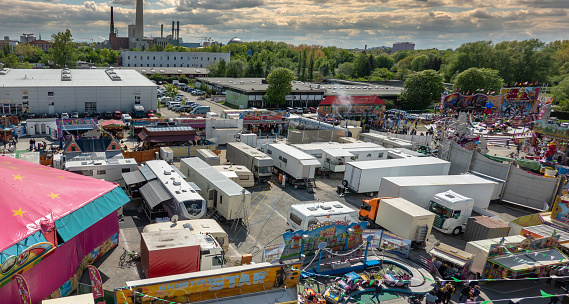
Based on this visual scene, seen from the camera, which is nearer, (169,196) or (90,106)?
(169,196)

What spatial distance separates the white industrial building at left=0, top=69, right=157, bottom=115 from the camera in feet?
144

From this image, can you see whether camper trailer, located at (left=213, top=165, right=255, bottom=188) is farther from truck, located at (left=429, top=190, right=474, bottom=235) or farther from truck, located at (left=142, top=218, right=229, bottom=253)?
truck, located at (left=429, top=190, right=474, bottom=235)

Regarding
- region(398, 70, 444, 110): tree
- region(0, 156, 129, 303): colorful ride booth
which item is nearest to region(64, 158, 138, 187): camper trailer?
region(0, 156, 129, 303): colorful ride booth

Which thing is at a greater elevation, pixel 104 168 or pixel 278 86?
pixel 278 86

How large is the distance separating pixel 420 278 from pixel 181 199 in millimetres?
12086

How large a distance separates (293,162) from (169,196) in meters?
10.4

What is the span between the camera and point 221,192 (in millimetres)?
20734

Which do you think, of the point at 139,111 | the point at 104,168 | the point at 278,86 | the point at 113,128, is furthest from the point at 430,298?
the point at 278,86

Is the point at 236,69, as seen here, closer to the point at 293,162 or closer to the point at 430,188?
the point at 293,162

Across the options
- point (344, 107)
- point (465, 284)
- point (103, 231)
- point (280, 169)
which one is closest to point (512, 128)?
point (344, 107)

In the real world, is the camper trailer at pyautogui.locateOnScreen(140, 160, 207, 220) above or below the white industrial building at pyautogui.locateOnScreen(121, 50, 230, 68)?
below

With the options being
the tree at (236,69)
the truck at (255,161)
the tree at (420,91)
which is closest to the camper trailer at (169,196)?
the truck at (255,161)

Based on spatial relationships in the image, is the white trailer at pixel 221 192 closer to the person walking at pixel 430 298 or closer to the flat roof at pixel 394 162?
the flat roof at pixel 394 162

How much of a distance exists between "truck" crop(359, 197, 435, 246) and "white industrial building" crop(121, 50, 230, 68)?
9336 centimetres
